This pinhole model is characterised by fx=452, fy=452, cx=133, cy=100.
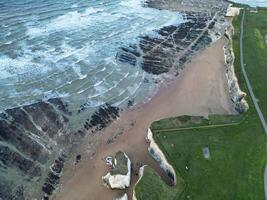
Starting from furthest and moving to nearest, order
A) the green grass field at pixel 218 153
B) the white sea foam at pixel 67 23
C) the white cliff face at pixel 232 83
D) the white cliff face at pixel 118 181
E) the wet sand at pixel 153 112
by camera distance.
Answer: the white sea foam at pixel 67 23
the white cliff face at pixel 232 83
the wet sand at pixel 153 112
the white cliff face at pixel 118 181
the green grass field at pixel 218 153

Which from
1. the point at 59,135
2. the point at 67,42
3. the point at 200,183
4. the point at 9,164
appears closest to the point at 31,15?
the point at 67,42

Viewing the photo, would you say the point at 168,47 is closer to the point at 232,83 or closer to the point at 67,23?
the point at 232,83

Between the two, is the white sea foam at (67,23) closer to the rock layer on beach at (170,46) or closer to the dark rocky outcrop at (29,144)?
the rock layer on beach at (170,46)

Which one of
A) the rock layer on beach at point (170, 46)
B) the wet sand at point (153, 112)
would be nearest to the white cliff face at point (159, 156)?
the wet sand at point (153, 112)

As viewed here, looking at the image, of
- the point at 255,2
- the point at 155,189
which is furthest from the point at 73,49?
the point at 255,2

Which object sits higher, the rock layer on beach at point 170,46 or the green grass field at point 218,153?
the green grass field at point 218,153
